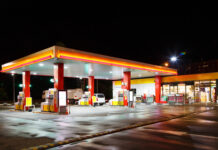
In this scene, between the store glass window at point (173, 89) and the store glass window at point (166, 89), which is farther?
the store glass window at point (166, 89)

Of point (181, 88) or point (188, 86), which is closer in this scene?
point (188, 86)

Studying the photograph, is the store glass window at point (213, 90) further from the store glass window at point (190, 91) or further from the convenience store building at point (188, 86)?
the store glass window at point (190, 91)

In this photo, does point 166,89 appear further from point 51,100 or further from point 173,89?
point 51,100

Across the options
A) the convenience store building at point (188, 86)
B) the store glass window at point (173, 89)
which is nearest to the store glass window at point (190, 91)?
the convenience store building at point (188, 86)

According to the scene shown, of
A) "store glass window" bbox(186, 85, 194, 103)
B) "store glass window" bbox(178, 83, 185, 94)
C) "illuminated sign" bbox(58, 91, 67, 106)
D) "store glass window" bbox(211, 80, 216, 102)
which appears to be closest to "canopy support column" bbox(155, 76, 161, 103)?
"store glass window" bbox(178, 83, 185, 94)

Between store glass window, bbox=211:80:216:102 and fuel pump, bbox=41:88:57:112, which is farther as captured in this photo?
store glass window, bbox=211:80:216:102

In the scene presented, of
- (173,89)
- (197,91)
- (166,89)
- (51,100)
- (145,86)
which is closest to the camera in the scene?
(51,100)

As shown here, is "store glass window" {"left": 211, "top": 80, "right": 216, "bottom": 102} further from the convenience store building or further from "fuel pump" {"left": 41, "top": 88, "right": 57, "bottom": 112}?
"fuel pump" {"left": 41, "top": 88, "right": 57, "bottom": 112}

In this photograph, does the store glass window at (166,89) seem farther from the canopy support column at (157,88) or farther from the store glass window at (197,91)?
the store glass window at (197,91)

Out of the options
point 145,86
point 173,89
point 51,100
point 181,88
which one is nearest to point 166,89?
point 173,89

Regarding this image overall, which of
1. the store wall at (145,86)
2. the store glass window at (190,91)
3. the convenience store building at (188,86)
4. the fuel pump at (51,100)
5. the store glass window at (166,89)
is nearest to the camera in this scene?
the fuel pump at (51,100)

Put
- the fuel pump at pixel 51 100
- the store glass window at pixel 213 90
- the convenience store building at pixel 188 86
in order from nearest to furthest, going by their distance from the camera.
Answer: the fuel pump at pixel 51 100, the store glass window at pixel 213 90, the convenience store building at pixel 188 86

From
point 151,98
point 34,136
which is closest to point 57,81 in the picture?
point 34,136

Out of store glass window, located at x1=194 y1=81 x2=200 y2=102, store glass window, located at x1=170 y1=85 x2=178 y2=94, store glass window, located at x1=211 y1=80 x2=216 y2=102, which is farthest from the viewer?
store glass window, located at x1=170 y1=85 x2=178 y2=94
